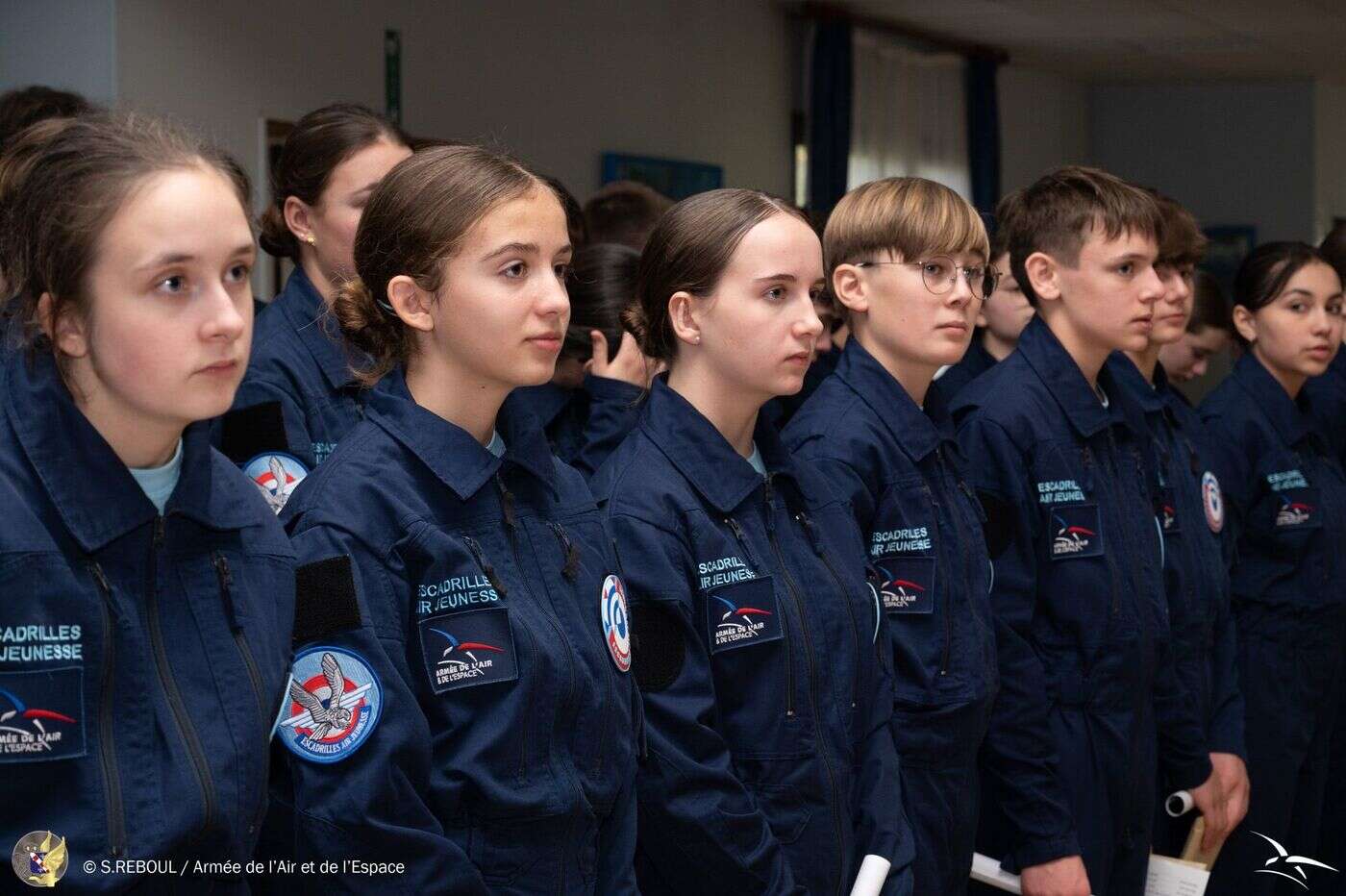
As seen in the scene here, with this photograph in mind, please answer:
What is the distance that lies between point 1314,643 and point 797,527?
195cm

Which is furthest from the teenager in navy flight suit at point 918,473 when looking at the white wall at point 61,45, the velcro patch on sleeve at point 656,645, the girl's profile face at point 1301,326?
the white wall at point 61,45

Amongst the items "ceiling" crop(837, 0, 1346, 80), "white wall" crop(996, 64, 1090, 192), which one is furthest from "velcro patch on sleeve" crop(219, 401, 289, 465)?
"white wall" crop(996, 64, 1090, 192)

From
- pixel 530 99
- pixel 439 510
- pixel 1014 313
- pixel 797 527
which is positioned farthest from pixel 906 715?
pixel 530 99

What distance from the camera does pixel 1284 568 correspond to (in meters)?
3.51

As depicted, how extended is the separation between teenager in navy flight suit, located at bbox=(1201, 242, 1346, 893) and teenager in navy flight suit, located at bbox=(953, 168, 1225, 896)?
62 cm

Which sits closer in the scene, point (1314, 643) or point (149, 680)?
point (149, 680)

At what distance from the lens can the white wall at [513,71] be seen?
16.4 feet

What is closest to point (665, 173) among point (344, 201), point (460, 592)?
point (344, 201)

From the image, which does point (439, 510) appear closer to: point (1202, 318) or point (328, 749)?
point (328, 749)

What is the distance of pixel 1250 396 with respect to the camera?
12.0ft

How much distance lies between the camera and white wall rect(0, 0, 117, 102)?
185 inches

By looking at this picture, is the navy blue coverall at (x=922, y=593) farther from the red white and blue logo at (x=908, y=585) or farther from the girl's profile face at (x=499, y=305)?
the girl's profile face at (x=499, y=305)

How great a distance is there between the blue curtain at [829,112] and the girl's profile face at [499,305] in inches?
268

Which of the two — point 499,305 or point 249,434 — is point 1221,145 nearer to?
point 249,434
